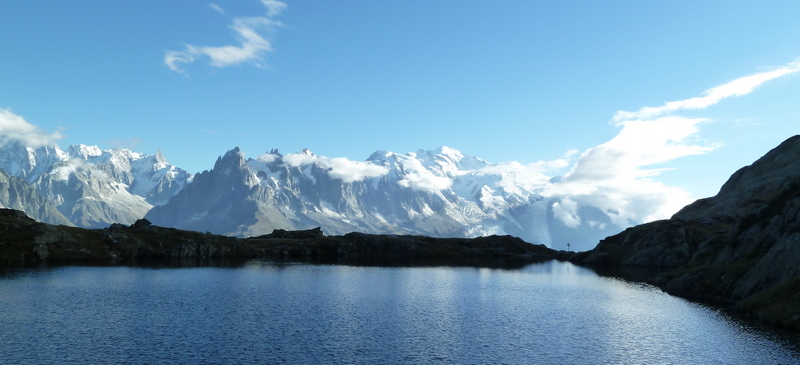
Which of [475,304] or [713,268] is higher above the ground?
[713,268]

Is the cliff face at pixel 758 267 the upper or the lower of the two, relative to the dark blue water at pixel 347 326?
upper

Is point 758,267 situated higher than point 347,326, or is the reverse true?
point 758,267

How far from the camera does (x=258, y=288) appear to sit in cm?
12875

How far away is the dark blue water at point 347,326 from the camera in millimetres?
66812

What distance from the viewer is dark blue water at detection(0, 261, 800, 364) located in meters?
66.8

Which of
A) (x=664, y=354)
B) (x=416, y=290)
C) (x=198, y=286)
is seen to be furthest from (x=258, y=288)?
(x=664, y=354)

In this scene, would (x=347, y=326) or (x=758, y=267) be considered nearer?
(x=347, y=326)

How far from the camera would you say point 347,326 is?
84.2 m

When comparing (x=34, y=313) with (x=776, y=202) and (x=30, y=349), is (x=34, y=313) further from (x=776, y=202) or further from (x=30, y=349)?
(x=776, y=202)

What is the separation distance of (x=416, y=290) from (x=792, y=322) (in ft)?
256

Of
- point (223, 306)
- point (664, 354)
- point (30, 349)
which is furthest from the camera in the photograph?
point (223, 306)

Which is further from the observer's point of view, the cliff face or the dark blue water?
the cliff face

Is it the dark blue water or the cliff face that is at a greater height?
the cliff face

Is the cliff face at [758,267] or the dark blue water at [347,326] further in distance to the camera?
the cliff face at [758,267]
